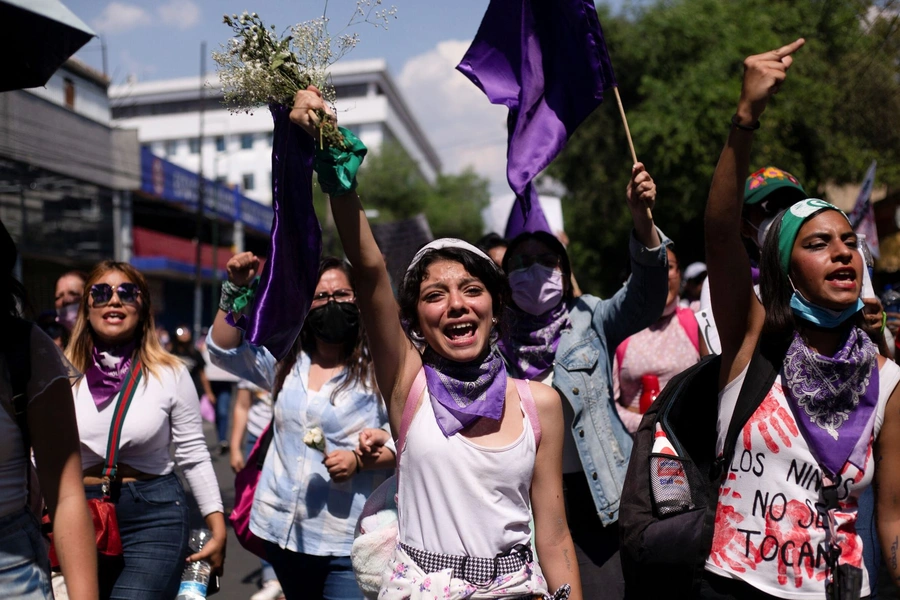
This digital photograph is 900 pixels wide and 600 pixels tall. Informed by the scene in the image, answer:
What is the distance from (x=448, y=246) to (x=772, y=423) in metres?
1.11

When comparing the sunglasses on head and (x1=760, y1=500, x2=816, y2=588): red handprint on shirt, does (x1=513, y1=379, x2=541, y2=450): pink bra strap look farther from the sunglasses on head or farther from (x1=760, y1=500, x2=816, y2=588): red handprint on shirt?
the sunglasses on head

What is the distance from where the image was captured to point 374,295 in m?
2.66

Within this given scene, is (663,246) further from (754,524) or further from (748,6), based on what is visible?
(748,6)

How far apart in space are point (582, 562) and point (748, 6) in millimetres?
21899

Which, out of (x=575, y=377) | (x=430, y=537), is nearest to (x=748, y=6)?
(x=575, y=377)

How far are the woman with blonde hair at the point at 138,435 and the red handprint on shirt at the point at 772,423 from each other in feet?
8.05

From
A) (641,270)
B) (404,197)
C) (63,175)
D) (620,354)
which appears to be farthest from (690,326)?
(404,197)

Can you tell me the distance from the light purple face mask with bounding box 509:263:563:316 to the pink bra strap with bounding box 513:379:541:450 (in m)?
1.22

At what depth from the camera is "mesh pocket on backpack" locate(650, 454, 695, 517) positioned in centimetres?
274

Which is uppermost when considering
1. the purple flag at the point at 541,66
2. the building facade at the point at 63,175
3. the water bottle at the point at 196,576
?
the building facade at the point at 63,175

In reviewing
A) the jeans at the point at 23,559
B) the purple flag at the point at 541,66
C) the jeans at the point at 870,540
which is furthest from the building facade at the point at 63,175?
the jeans at the point at 870,540

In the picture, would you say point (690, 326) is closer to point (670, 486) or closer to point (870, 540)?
point (870, 540)

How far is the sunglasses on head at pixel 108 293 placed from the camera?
4168mm

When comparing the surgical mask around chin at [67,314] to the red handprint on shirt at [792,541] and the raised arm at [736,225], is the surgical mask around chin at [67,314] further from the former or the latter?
the red handprint on shirt at [792,541]
